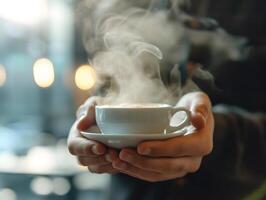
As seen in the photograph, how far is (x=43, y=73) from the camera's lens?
231 centimetres

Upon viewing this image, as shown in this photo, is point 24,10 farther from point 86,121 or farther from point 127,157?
point 127,157

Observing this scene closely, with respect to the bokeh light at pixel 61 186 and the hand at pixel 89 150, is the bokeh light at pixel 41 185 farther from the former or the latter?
the hand at pixel 89 150

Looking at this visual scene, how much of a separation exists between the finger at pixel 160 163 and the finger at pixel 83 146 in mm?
25

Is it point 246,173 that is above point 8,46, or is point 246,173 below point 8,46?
above

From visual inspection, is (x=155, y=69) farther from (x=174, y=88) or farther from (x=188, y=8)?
(x=188, y=8)

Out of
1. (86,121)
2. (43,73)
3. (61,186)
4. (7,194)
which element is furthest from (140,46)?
(43,73)

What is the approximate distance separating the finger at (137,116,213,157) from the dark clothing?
0.96ft

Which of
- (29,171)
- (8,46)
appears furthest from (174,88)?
(8,46)

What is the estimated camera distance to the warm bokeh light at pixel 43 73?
223 cm

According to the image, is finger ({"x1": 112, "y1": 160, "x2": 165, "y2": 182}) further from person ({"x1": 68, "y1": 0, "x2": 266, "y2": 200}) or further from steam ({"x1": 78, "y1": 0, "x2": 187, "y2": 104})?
person ({"x1": 68, "y1": 0, "x2": 266, "y2": 200})

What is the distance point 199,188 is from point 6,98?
5.27ft

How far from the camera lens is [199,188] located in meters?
0.85

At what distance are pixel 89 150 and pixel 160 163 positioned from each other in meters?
→ 0.08

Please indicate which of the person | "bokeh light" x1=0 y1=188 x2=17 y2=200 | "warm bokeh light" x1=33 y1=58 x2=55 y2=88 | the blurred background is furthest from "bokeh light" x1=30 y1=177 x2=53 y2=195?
the person
